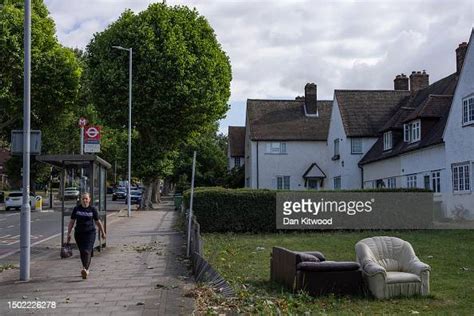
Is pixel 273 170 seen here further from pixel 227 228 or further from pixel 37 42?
pixel 227 228

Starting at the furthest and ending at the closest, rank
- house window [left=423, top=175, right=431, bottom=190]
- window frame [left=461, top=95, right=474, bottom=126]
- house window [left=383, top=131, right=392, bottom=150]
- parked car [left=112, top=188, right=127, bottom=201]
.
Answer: parked car [left=112, top=188, right=127, bottom=201]
house window [left=383, top=131, right=392, bottom=150]
house window [left=423, top=175, right=431, bottom=190]
window frame [left=461, top=95, right=474, bottom=126]

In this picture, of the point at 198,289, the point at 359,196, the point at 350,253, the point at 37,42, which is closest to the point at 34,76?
the point at 37,42

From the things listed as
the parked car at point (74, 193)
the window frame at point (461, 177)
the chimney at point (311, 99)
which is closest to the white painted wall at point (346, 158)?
the chimney at point (311, 99)

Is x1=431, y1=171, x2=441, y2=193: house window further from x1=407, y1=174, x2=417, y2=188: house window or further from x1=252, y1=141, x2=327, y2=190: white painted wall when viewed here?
x1=252, y1=141, x2=327, y2=190: white painted wall

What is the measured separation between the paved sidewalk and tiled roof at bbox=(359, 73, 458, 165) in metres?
18.5

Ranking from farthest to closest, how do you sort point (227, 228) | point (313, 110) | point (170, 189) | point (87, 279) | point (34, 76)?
1. point (170, 189)
2. point (313, 110)
3. point (34, 76)
4. point (227, 228)
5. point (87, 279)

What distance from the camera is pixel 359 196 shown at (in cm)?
2503

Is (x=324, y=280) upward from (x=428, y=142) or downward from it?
downward

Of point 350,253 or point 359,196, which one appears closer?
point 350,253

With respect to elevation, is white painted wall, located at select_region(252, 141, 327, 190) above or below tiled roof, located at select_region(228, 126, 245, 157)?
below

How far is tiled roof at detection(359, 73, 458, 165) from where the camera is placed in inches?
1263

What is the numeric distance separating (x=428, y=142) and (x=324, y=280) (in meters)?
22.8

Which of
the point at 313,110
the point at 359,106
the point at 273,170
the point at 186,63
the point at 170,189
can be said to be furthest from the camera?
the point at 170,189

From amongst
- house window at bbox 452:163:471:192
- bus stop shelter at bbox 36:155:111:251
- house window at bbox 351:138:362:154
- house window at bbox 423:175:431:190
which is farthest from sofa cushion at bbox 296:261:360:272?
house window at bbox 351:138:362:154
